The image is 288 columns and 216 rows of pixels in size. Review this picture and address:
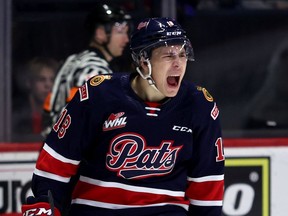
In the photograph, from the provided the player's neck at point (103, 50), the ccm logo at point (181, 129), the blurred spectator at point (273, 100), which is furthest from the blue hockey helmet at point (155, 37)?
the blurred spectator at point (273, 100)

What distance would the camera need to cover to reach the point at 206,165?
143 inches

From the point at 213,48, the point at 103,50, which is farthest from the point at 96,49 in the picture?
the point at 213,48

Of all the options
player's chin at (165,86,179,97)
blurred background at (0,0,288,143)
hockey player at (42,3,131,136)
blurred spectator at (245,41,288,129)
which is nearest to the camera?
player's chin at (165,86,179,97)

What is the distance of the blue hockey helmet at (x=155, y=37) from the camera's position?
139 inches

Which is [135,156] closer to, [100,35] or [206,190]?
[206,190]

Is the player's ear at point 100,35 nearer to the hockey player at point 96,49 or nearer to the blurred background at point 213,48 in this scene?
the hockey player at point 96,49

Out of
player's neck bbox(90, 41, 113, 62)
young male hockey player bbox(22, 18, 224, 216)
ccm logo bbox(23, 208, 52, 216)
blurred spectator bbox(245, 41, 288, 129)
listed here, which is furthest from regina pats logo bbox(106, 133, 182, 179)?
blurred spectator bbox(245, 41, 288, 129)

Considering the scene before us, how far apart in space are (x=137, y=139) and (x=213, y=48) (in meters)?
2.48

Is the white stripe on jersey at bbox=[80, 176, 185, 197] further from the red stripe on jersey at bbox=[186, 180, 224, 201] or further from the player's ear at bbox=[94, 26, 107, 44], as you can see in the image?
the player's ear at bbox=[94, 26, 107, 44]

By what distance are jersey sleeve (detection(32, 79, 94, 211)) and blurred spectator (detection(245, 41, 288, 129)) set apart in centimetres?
252

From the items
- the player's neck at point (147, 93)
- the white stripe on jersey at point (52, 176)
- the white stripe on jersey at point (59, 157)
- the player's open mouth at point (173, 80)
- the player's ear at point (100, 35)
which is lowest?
the white stripe on jersey at point (52, 176)

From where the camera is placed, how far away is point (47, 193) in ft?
11.6

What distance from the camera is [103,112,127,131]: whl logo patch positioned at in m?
3.54

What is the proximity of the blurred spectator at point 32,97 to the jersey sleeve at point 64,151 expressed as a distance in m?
2.27
